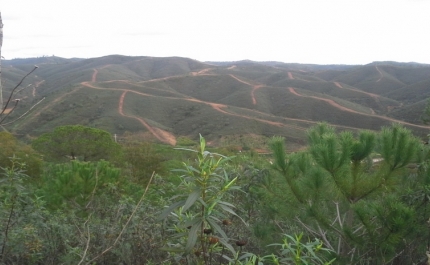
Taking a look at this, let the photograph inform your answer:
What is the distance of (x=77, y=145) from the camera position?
1500cm

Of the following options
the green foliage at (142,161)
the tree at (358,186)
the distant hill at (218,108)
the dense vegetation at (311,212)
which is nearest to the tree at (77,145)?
the green foliage at (142,161)

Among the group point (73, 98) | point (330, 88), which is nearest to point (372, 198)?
point (73, 98)

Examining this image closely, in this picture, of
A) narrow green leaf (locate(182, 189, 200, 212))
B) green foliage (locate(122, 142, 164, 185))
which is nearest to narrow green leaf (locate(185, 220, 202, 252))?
narrow green leaf (locate(182, 189, 200, 212))

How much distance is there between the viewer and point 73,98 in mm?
49406

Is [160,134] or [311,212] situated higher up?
[311,212]

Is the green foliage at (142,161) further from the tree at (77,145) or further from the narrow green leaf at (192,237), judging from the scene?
the narrow green leaf at (192,237)

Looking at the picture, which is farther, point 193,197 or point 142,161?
point 142,161

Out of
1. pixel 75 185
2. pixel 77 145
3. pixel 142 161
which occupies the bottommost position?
pixel 142 161

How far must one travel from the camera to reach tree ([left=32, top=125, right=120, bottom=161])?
49.0 ft

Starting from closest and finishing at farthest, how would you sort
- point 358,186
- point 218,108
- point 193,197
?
1. point 193,197
2. point 358,186
3. point 218,108

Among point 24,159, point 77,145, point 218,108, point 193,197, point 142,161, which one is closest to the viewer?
point 193,197

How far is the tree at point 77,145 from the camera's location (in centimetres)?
1494

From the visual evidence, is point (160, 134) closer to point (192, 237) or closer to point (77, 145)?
point (77, 145)

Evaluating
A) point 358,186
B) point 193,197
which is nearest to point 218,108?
point 358,186
